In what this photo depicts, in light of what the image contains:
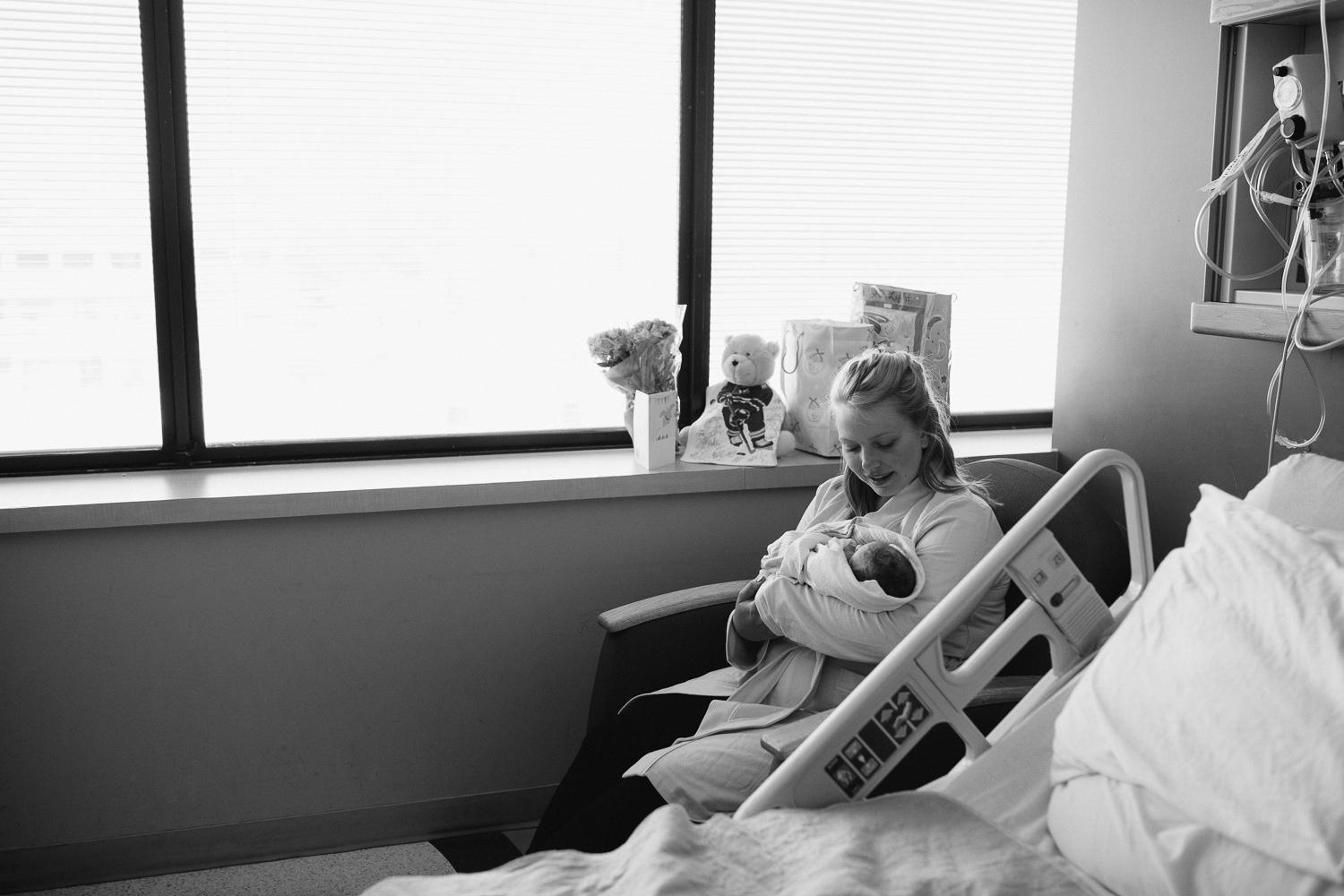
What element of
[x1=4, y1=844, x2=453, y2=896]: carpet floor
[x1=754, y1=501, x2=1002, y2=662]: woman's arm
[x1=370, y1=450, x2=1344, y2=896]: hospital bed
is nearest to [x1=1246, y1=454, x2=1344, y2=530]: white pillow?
[x1=370, y1=450, x2=1344, y2=896]: hospital bed

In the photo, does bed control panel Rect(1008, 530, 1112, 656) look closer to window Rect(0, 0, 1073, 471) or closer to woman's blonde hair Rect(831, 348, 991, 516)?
woman's blonde hair Rect(831, 348, 991, 516)

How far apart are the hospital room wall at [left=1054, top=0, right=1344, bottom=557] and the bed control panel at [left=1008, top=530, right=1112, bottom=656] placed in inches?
23.9

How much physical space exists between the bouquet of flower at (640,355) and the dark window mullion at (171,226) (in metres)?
0.82

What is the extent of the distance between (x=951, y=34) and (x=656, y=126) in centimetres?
75

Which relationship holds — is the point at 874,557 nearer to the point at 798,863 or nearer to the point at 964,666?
the point at 964,666

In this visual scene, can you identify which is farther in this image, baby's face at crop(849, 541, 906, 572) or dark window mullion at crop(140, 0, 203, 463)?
dark window mullion at crop(140, 0, 203, 463)

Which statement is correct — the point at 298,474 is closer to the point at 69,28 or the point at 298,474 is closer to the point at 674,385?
the point at 674,385

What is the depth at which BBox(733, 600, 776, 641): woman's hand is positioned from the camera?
6.42ft

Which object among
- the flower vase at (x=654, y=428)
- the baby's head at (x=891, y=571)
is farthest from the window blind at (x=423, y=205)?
the baby's head at (x=891, y=571)

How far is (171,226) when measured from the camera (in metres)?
2.38

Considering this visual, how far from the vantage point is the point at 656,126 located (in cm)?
265

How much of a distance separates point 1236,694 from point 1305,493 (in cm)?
37

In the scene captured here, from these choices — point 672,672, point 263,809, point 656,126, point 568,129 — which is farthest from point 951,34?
point 263,809

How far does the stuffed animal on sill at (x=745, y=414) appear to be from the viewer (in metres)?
2.52
